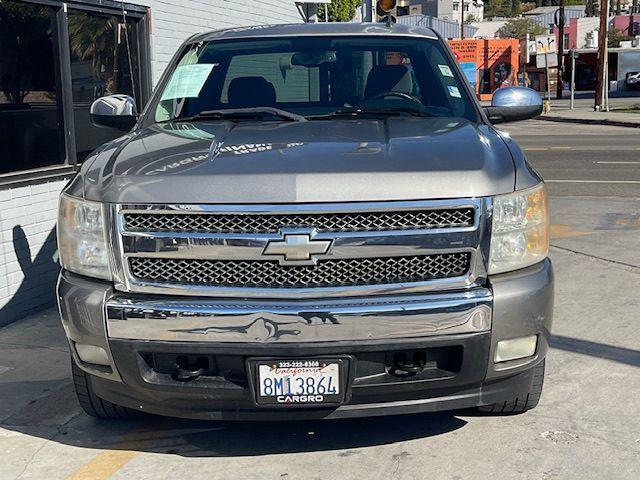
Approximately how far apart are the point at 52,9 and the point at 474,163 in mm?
4385

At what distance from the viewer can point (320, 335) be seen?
3533mm

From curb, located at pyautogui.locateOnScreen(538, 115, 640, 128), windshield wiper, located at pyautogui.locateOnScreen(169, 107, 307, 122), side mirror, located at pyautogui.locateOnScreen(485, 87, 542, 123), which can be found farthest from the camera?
curb, located at pyautogui.locateOnScreen(538, 115, 640, 128)

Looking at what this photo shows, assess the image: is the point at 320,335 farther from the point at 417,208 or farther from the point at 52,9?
the point at 52,9

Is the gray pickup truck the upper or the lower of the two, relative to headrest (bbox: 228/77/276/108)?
lower

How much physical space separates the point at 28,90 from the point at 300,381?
4.13 m

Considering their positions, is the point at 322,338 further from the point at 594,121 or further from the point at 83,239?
the point at 594,121

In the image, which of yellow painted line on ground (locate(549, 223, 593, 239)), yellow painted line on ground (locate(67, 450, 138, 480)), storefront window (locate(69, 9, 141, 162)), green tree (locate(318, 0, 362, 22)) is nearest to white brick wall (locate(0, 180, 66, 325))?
storefront window (locate(69, 9, 141, 162))

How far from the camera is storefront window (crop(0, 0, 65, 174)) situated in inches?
257

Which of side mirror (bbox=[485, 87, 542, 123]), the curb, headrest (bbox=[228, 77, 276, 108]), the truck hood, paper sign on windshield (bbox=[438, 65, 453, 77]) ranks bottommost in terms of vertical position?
the curb

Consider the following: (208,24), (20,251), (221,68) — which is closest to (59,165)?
(20,251)

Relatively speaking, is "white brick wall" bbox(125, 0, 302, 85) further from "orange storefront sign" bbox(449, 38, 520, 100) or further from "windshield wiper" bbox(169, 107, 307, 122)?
"orange storefront sign" bbox(449, 38, 520, 100)

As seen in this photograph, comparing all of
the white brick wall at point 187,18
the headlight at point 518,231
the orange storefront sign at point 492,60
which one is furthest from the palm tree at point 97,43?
the orange storefront sign at point 492,60

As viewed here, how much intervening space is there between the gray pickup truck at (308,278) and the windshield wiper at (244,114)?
786 mm

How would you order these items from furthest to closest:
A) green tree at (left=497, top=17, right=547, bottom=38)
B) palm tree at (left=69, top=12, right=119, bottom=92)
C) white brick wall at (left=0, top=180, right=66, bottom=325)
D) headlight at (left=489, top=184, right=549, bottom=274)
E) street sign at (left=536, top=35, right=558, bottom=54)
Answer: green tree at (left=497, top=17, right=547, bottom=38)
street sign at (left=536, top=35, right=558, bottom=54)
palm tree at (left=69, top=12, right=119, bottom=92)
white brick wall at (left=0, top=180, right=66, bottom=325)
headlight at (left=489, top=184, right=549, bottom=274)
